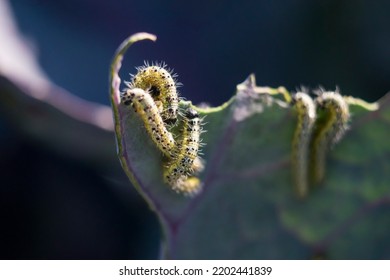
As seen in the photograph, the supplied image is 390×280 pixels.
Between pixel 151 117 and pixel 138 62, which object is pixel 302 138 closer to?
pixel 151 117

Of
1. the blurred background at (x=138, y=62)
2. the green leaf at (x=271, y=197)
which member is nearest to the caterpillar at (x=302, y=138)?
the green leaf at (x=271, y=197)

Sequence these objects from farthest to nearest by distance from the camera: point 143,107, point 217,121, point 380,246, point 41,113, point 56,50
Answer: point 56,50 < point 41,113 < point 380,246 < point 217,121 < point 143,107

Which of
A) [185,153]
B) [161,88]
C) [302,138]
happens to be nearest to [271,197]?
[302,138]

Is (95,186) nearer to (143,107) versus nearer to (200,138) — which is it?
(200,138)

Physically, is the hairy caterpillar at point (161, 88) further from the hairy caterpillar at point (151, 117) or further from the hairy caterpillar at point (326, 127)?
the hairy caterpillar at point (326, 127)
